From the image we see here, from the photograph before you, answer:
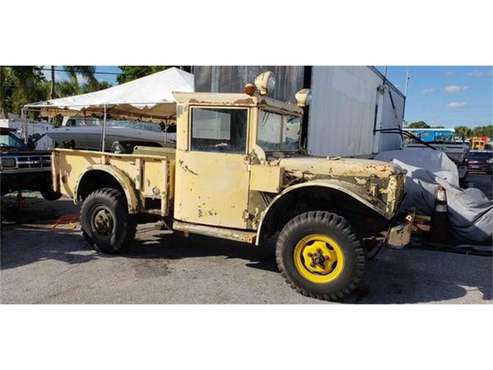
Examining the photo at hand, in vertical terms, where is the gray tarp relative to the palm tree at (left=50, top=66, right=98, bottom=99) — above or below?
below

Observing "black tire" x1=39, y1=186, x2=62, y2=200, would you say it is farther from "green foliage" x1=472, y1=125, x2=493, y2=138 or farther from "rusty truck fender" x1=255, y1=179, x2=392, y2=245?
"green foliage" x1=472, y1=125, x2=493, y2=138

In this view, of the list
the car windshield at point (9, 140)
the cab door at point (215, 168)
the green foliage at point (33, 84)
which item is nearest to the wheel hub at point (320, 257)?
the cab door at point (215, 168)

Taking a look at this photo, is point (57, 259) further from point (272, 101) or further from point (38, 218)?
point (272, 101)

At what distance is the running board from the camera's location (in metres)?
4.56

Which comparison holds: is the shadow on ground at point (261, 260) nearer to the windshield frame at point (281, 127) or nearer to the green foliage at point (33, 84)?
the windshield frame at point (281, 127)

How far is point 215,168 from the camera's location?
15.3 ft

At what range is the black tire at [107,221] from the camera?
5355mm

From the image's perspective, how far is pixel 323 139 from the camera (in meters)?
8.99

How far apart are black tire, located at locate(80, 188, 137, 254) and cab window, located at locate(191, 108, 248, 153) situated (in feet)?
4.71

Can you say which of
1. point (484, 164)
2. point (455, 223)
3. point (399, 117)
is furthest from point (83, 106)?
point (484, 164)

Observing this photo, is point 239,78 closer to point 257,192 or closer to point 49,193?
point 49,193

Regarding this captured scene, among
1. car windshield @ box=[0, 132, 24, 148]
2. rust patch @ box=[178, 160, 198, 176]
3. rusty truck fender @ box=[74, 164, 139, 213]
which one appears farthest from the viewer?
car windshield @ box=[0, 132, 24, 148]

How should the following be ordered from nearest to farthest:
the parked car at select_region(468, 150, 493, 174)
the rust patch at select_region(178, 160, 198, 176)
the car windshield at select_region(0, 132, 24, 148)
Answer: the rust patch at select_region(178, 160, 198, 176) → the car windshield at select_region(0, 132, 24, 148) → the parked car at select_region(468, 150, 493, 174)

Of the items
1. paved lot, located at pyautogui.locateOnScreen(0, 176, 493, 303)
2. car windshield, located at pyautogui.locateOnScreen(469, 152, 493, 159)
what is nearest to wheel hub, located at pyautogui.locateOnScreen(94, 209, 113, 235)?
paved lot, located at pyautogui.locateOnScreen(0, 176, 493, 303)
